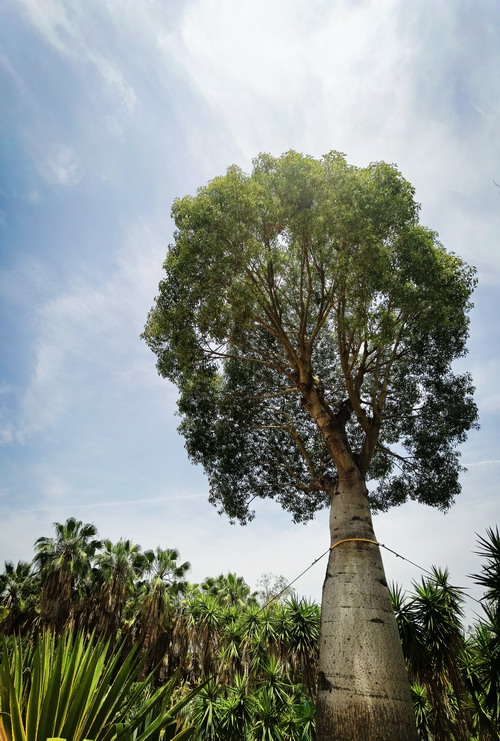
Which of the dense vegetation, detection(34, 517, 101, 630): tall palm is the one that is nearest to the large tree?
the dense vegetation

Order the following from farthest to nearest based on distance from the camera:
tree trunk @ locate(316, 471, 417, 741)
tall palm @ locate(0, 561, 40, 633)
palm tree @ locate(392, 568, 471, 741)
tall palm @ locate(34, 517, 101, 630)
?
1. tall palm @ locate(0, 561, 40, 633)
2. tall palm @ locate(34, 517, 101, 630)
3. palm tree @ locate(392, 568, 471, 741)
4. tree trunk @ locate(316, 471, 417, 741)

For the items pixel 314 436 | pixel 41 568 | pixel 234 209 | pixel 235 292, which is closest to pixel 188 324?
pixel 235 292

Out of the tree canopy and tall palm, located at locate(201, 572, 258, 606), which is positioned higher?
the tree canopy

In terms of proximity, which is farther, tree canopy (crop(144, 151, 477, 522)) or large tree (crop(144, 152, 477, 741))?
tree canopy (crop(144, 151, 477, 522))

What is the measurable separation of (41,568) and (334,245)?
19900 mm

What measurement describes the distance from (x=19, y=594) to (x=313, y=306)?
22669 millimetres

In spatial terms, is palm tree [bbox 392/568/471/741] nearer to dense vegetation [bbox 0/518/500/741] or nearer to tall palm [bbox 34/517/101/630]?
dense vegetation [bbox 0/518/500/741]

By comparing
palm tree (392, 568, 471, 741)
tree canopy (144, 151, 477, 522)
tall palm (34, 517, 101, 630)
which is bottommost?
palm tree (392, 568, 471, 741)

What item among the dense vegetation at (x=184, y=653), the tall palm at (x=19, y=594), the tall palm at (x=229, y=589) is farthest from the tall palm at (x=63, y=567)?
the tall palm at (x=229, y=589)

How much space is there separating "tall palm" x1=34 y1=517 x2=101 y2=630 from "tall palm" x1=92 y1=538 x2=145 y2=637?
2.54ft

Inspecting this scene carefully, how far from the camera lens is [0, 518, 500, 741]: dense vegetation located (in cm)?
244

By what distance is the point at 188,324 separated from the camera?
9859 mm

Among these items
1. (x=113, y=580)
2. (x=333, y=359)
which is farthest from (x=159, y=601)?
(x=333, y=359)

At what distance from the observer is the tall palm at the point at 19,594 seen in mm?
20786
